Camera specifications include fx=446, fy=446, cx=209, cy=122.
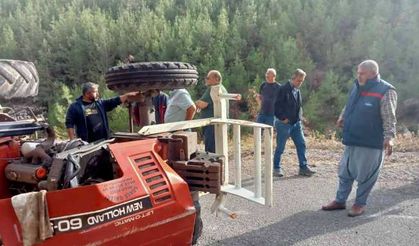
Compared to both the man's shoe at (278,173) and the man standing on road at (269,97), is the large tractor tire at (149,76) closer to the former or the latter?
the man's shoe at (278,173)

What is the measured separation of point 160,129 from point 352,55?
12.9 m

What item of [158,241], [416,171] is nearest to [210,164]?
[158,241]

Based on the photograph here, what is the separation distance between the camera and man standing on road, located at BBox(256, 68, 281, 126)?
23.4ft

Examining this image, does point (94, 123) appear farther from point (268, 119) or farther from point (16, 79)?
point (268, 119)

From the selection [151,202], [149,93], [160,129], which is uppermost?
[149,93]

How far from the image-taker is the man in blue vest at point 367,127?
4.57m

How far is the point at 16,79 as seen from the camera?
12.6 feet

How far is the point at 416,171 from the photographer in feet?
21.8

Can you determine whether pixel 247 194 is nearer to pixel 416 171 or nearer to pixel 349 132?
pixel 349 132

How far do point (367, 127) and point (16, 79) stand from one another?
11.4 feet

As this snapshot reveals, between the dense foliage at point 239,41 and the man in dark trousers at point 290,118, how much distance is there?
6.25 meters

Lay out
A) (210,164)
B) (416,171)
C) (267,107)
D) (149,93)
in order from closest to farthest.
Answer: (210,164)
(149,93)
(416,171)
(267,107)

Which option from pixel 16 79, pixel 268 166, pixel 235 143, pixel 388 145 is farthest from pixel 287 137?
pixel 16 79

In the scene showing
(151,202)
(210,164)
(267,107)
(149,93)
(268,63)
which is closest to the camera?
(151,202)
